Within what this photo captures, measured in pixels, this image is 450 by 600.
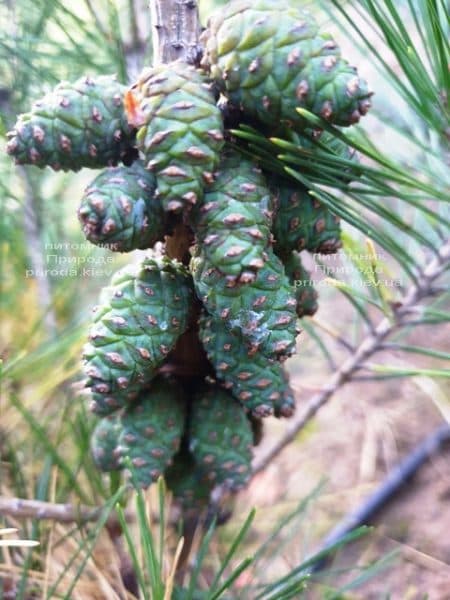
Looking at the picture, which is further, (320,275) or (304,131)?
(320,275)

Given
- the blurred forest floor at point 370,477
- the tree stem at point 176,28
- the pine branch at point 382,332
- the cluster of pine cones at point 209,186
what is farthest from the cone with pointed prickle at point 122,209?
the blurred forest floor at point 370,477

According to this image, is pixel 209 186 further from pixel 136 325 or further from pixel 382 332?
pixel 382 332

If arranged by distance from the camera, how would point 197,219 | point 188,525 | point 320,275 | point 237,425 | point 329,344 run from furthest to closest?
point 320,275
point 329,344
point 188,525
point 237,425
point 197,219

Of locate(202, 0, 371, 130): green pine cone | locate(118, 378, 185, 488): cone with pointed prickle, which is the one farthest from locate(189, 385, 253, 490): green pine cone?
locate(202, 0, 371, 130): green pine cone

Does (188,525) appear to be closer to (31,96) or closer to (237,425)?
(237,425)

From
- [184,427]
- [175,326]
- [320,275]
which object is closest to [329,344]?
[320,275]

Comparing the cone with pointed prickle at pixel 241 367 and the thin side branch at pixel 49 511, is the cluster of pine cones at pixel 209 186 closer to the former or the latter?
the cone with pointed prickle at pixel 241 367

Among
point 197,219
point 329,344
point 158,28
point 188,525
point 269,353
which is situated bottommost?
point 188,525

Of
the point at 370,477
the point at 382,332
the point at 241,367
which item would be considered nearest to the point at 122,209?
the point at 241,367
